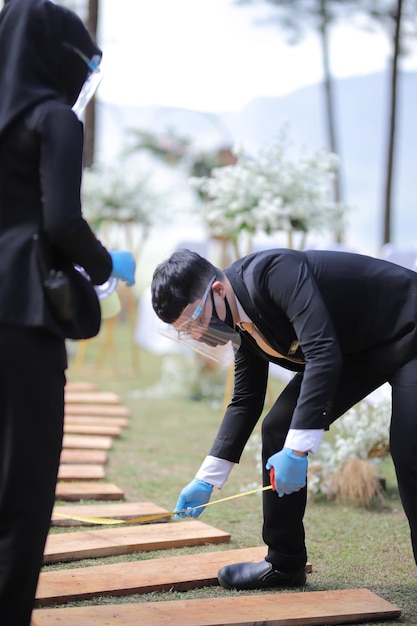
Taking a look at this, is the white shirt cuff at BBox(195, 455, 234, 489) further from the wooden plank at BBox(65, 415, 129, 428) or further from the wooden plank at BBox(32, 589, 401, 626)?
the wooden plank at BBox(65, 415, 129, 428)

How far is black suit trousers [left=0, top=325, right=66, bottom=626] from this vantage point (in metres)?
1.82

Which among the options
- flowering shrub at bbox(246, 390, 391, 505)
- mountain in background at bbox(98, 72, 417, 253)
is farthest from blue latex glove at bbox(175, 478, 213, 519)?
mountain in background at bbox(98, 72, 417, 253)

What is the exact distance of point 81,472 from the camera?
418 cm

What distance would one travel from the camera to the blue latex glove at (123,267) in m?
2.59

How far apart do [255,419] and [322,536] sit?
0.91 metres

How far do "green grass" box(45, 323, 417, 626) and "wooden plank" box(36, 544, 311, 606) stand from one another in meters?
0.03

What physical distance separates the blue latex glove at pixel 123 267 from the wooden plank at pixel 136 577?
97 centimetres

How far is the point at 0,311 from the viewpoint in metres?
1.79

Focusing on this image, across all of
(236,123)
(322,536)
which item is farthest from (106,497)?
(236,123)

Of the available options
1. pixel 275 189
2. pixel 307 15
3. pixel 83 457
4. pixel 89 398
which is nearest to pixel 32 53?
pixel 83 457

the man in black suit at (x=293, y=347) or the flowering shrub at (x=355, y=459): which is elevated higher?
the man in black suit at (x=293, y=347)

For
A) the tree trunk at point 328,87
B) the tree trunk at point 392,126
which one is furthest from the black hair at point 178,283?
the tree trunk at point 328,87

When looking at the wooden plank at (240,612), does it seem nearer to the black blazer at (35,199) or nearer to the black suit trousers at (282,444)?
the black suit trousers at (282,444)

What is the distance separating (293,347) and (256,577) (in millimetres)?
812
